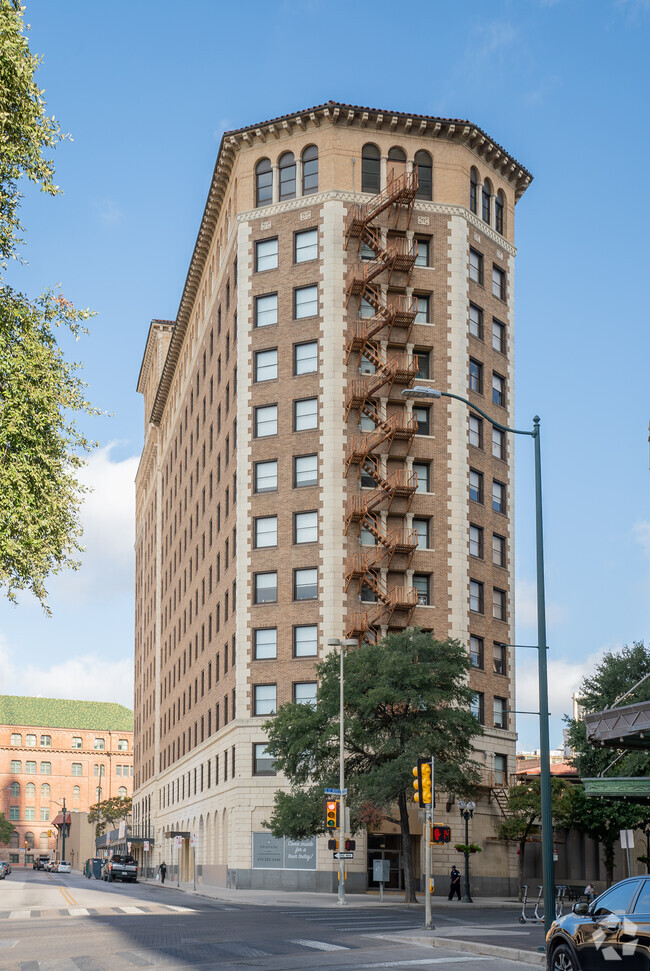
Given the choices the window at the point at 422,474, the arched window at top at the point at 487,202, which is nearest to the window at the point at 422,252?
the arched window at top at the point at 487,202

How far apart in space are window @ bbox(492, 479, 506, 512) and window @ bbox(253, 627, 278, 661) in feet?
48.2

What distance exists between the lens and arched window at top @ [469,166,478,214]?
66.9 metres

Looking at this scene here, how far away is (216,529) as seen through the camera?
73.2 m

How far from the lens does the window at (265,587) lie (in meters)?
61.9

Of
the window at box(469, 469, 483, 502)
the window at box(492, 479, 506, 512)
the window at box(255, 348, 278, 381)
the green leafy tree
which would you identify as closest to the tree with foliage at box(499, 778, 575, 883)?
the window at box(469, 469, 483, 502)

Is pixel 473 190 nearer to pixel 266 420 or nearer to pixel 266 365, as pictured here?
pixel 266 365

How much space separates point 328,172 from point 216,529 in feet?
75.3

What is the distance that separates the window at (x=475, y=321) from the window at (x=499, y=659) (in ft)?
56.9

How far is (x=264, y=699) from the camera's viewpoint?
61312mm

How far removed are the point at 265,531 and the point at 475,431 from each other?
13.0 metres

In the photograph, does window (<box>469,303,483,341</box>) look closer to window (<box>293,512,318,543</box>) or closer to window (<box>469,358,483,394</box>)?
window (<box>469,358,483,394</box>)

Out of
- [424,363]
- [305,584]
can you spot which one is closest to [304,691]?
[305,584]

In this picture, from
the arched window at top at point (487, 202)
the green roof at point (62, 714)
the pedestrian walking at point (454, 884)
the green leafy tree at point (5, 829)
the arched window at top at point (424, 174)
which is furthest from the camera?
the green roof at point (62, 714)

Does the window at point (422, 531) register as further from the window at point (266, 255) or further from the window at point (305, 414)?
the window at point (266, 255)
